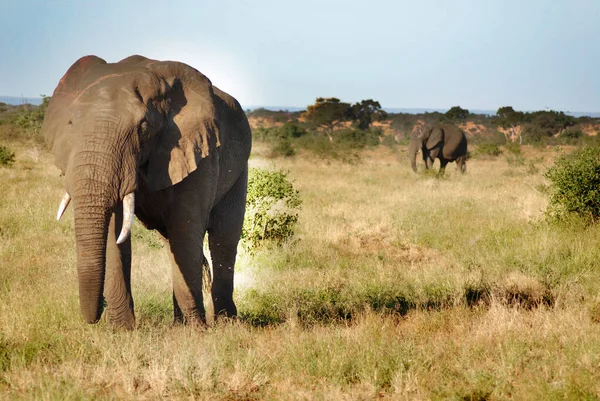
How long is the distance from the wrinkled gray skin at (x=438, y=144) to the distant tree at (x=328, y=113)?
1438 inches

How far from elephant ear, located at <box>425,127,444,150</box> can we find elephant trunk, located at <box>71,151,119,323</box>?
67.3 feet

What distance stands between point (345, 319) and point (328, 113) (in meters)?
56.9

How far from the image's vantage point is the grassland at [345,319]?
14.9ft

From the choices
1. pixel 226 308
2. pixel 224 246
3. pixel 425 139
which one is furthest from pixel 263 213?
pixel 425 139

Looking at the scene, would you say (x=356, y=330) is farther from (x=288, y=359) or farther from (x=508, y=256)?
(x=508, y=256)

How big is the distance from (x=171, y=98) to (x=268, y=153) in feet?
83.3

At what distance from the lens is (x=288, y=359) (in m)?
4.98

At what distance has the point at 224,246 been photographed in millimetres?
6723

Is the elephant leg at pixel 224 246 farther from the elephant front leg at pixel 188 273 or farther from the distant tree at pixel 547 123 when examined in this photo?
the distant tree at pixel 547 123

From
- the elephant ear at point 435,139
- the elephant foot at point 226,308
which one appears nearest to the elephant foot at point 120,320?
the elephant foot at point 226,308

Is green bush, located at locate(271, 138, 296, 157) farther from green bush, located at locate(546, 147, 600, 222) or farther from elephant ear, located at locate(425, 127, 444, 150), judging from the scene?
green bush, located at locate(546, 147, 600, 222)

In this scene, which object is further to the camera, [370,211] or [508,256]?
[370,211]

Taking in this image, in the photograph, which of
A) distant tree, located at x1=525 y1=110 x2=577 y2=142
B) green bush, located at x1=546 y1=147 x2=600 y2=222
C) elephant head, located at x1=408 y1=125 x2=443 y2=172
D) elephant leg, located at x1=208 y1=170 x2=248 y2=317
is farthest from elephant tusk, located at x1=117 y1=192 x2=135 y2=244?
distant tree, located at x1=525 y1=110 x2=577 y2=142

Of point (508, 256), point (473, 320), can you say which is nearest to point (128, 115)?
point (473, 320)
